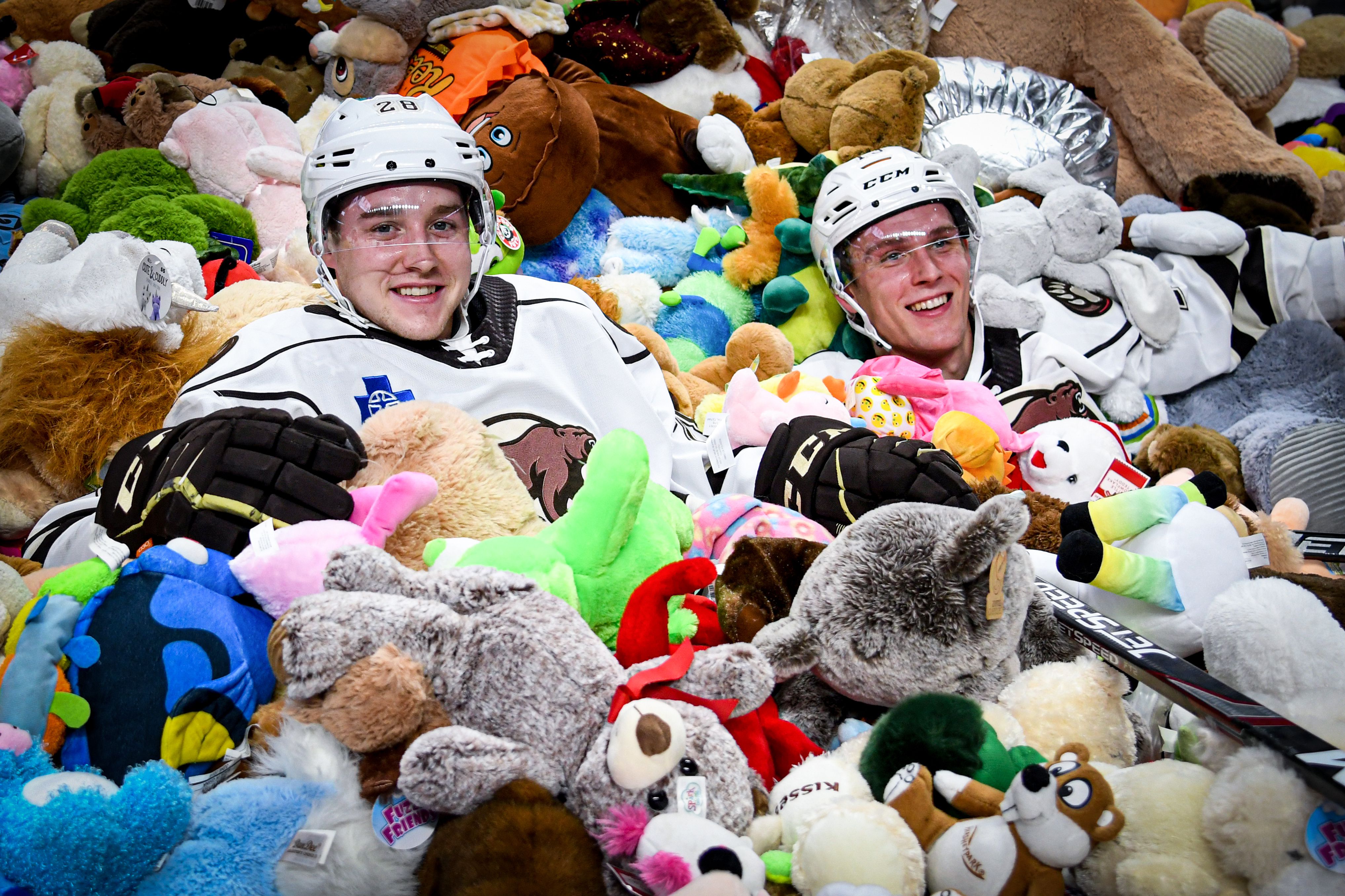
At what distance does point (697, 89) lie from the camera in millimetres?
2721

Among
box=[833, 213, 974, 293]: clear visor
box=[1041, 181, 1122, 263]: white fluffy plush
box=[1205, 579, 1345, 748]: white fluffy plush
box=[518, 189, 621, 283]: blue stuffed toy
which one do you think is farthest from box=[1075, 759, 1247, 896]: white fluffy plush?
box=[1041, 181, 1122, 263]: white fluffy plush

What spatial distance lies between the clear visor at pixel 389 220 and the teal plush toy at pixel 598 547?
0.77 m

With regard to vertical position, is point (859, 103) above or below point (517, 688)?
above

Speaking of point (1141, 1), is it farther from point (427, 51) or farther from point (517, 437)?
point (517, 437)

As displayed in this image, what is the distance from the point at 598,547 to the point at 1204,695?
518mm

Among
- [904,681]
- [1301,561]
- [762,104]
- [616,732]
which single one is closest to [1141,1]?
[762,104]

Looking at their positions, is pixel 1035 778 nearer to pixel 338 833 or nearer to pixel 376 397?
pixel 338 833

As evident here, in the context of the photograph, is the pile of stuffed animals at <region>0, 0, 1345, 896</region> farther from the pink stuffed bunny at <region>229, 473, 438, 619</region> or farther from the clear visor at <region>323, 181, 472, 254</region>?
the clear visor at <region>323, 181, 472, 254</region>

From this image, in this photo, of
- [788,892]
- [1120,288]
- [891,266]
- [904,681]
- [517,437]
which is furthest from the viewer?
[1120,288]

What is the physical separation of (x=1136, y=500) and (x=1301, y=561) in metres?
0.54

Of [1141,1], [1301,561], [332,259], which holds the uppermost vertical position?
[1141,1]

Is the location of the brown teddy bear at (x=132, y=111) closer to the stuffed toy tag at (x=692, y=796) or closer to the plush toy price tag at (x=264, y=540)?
the plush toy price tag at (x=264, y=540)

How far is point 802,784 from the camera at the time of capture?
727mm

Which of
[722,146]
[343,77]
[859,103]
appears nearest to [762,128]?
[722,146]
